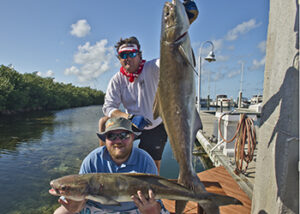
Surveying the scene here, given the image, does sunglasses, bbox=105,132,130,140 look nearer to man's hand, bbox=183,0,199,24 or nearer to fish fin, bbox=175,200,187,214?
fish fin, bbox=175,200,187,214

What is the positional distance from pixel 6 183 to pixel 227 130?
10.8 m

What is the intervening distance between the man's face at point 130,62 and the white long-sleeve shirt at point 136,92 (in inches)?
6.8

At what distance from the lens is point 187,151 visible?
5.72 feet

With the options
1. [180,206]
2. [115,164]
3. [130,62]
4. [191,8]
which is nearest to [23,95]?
[130,62]

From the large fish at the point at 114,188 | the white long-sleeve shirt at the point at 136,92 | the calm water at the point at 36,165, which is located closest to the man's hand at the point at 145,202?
the large fish at the point at 114,188

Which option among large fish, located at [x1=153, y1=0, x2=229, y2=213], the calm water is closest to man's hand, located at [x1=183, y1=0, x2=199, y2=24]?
large fish, located at [x1=153, y1=0, x2=229, y2=213]

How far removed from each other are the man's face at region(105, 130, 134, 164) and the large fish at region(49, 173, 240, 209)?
1.56 feet

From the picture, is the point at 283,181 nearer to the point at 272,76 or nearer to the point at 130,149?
the point at 272,76

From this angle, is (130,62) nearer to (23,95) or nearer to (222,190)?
(222,190)

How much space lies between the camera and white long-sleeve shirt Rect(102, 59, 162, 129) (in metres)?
3.45

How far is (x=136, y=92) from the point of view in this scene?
11.7 ft

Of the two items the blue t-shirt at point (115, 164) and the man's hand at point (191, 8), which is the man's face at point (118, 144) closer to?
the blue t-shirt at point (115, 164)

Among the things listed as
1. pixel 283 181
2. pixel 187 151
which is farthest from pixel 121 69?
pixel 283 181

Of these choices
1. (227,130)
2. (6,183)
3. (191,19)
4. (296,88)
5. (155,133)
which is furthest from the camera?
(6,183)
